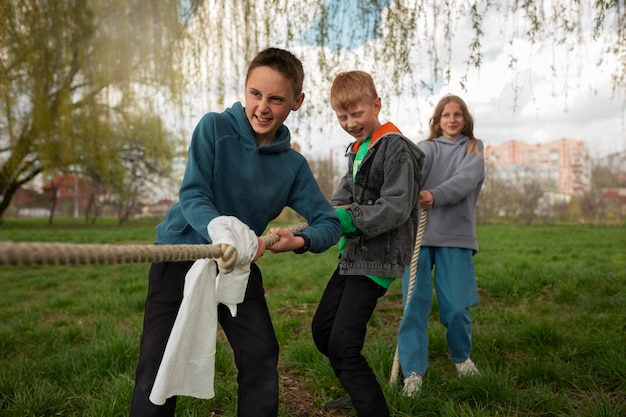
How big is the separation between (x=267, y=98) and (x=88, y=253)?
3.38 ft

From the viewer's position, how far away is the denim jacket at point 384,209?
7.57ft

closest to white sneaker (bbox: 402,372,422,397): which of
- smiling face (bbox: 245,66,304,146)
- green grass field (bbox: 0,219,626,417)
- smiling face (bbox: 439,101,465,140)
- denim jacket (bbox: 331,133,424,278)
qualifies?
green grass field (bbox: 0,219,626,417)

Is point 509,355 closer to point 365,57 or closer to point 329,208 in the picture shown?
point 329,208

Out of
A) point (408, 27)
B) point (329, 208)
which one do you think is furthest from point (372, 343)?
point (408, 27)

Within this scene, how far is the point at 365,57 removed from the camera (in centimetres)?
380

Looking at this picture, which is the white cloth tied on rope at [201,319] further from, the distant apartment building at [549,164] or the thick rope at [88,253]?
the distant apartment building at [549,164]

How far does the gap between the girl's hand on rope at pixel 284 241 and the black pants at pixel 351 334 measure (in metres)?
0.63

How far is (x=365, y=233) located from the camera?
2316mm

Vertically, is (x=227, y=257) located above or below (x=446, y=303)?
above

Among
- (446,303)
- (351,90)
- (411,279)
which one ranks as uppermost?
(351,90)

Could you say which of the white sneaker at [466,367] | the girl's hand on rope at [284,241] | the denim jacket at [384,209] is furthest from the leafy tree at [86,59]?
the white sneaker at [466,367]

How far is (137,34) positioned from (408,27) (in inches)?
92.8

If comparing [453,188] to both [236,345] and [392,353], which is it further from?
[236,345]

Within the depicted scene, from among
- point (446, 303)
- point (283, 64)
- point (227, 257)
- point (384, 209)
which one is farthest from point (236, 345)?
point (446, 303)
